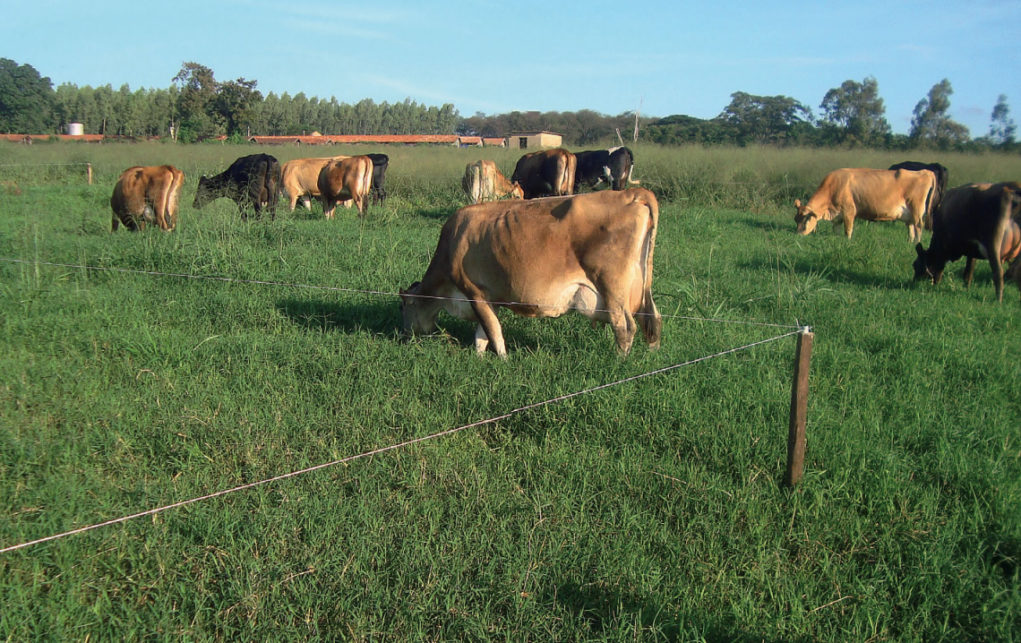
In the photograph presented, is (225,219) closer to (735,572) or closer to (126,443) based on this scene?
(126,443)

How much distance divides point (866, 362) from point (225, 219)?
8.30 metres

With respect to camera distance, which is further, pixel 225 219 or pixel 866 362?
pixel 225 219

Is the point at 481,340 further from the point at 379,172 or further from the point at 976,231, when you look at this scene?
the point at 379,172

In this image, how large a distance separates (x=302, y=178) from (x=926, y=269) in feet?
43.6

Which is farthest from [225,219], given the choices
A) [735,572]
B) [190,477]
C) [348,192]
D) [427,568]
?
[735,572]

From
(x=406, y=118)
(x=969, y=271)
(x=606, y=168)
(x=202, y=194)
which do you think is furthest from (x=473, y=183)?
(x=406, y=118)

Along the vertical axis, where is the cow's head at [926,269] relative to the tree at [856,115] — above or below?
below

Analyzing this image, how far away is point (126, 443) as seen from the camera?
13.4 feet

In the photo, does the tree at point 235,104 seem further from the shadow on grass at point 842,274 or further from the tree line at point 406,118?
the shadow on grass at point 842,274

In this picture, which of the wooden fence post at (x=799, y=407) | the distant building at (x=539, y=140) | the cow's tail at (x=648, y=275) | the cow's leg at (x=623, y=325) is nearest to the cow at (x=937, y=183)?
the cow's tail at (x=648, y=275)

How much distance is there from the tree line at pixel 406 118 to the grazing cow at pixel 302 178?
984cm

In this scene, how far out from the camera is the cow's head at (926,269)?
8383 millimetres

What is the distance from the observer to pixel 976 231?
25.7 ft

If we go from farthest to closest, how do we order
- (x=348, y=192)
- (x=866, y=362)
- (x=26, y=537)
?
(x=348, y=192) < (x=866, y=362) < (x=26, y=537)
